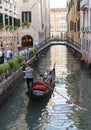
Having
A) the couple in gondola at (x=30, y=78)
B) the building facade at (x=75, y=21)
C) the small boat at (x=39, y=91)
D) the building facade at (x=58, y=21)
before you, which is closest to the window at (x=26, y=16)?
the building facade at (x=75, y=21)

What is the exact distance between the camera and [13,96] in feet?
74.0

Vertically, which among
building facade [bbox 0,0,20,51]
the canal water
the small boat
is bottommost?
the canal water

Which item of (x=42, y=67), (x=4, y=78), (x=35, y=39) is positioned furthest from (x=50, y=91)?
(x=35, y=39)

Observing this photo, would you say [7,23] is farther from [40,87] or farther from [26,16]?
[40,87]

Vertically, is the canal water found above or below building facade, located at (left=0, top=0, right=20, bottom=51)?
below

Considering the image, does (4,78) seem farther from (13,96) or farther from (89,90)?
(89,90)

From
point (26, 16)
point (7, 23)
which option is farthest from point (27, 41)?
point (7, 23)

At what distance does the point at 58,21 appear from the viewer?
441 feet

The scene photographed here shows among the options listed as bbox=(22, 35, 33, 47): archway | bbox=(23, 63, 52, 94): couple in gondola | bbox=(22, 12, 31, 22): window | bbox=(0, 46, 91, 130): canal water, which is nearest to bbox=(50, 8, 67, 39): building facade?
bbox=(22, 35, 33, 47): archway

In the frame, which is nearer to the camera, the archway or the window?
the window

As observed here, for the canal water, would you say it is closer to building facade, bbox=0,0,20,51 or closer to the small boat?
the small boat

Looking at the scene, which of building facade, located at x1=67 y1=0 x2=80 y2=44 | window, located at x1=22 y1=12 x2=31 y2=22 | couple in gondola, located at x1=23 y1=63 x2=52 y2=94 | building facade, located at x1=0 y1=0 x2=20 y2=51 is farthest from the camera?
window, located at x1=22 y1=12 x2=31 y2=22

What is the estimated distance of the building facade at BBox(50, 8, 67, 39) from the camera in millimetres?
131875

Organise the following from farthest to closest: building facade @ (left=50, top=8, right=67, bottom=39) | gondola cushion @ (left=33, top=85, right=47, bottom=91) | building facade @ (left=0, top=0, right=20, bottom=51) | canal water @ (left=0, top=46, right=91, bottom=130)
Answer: building facade @ (left=50, top=8, right=67, bottom=39), building facade @ (left=0, top=0, right=20, bottom=51), gondola cushion @ (left=33, top=85, right=47, bottom=91), canal water @ (left=0, top=46, right=91, bottom=130)
